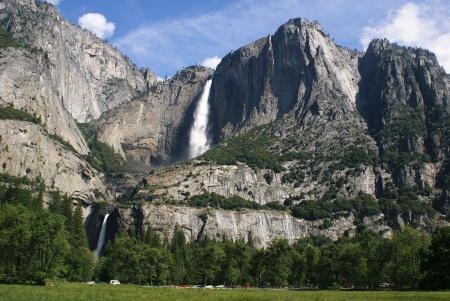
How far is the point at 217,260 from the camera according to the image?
104 m

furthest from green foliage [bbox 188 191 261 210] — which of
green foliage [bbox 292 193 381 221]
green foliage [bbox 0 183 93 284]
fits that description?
green foliage [bbox 0 183 93 284]

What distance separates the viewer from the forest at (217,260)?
208ft

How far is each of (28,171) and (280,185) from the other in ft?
312

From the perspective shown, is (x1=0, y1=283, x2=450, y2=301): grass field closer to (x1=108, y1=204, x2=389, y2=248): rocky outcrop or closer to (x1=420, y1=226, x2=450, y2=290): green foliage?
(x1=420, y1=226, x2=450, y2=290): green foliage

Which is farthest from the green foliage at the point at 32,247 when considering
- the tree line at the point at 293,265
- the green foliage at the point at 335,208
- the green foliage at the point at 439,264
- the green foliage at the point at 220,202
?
the green foliage at the point at 335,208

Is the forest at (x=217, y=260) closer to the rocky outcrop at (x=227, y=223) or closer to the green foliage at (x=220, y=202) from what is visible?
the rocky outcrop at (x=227, y=223)

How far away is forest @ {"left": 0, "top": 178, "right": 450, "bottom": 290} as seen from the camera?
63344 mm

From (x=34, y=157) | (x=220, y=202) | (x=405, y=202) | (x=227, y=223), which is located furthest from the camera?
(x=34, y=157)

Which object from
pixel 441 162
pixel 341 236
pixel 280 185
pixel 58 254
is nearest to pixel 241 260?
pixel 58 254

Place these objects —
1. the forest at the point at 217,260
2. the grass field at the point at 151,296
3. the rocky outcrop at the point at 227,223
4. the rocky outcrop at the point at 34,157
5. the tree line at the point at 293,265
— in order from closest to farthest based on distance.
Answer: the grass field at the point at 151,296, the forest at the point at 217,260, the tree line at the point at 293,265, the rocky outcrop at the point at 227,223, the rocky outcrop at the point at 34,157

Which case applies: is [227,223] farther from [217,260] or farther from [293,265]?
[217,260]

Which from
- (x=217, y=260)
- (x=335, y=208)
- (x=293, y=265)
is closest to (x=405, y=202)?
(x=335, y=208)

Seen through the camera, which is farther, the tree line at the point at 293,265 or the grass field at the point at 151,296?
the tree line at the point at 293,265

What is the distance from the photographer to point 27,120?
186 meters
